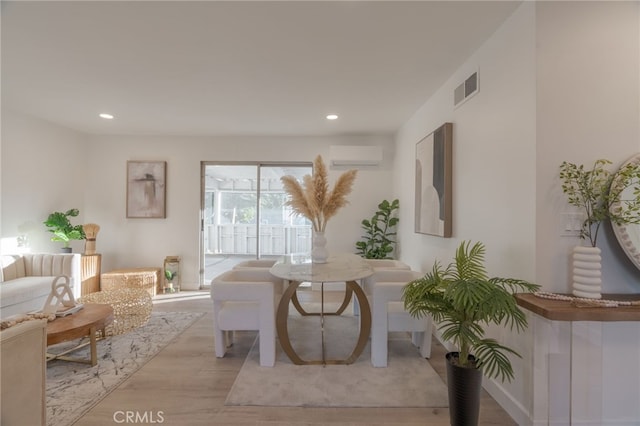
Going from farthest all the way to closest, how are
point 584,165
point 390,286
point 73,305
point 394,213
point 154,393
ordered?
point 394,213
point 73,305
point 390,286
point 154,393
point 584,165

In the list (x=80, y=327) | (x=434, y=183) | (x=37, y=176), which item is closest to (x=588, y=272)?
(x=434, y=183)

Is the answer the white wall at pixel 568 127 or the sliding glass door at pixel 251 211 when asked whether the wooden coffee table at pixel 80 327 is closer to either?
the sliding glass door at pixel 251 211

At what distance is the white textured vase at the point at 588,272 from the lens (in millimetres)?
1553

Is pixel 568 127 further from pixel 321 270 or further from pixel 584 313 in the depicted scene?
pixel 321 270

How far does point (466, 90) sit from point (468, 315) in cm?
183

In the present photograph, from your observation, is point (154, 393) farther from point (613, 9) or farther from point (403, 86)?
point (613, 9)

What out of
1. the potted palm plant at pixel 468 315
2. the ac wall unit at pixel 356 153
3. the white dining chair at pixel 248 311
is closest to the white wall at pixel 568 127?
the potted palm plant at pixel 468 315

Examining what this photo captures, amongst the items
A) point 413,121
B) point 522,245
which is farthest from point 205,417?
point 413,121

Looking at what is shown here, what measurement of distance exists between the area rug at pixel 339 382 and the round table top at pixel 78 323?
1234mm

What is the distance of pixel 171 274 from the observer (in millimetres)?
4688

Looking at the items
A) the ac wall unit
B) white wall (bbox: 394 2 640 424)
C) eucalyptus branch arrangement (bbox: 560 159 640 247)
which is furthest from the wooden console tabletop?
the ac wall unit

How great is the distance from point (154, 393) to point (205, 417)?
1.67ft

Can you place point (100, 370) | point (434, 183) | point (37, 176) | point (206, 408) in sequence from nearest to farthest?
point (206, 408), point (100, 370), point (434, 183), point (37, 176)

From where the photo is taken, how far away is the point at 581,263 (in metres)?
1.58
